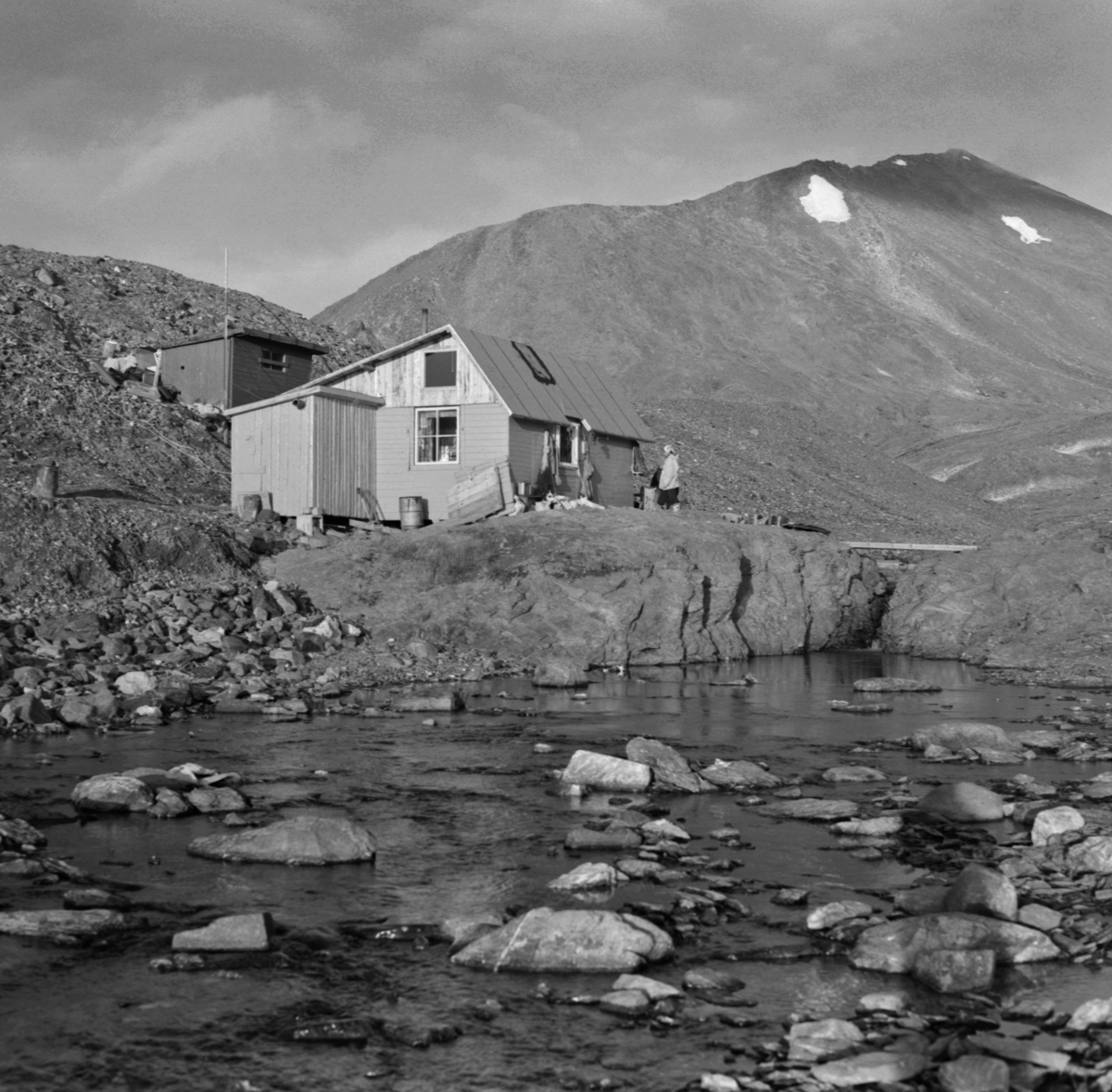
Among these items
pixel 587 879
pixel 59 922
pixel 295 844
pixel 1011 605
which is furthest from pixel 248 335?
pixel 59 922

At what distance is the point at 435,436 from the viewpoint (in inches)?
1318

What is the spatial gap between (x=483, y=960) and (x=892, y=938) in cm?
282

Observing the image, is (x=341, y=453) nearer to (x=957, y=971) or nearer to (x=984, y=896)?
(x=984, y=896)

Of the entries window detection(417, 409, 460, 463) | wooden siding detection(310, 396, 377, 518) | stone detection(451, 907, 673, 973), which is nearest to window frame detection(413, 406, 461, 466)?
window detection(417, 409, 460, 463)

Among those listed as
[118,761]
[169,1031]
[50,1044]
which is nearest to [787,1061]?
[169,1031]

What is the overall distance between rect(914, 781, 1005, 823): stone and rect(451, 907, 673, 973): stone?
523cm

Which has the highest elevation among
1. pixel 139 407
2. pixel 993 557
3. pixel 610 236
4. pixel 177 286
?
pixel 610 236

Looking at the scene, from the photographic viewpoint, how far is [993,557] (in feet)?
112

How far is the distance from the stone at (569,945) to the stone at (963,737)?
30.9 feet

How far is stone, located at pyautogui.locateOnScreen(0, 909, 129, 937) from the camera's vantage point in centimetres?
959

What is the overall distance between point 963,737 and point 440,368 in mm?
18812

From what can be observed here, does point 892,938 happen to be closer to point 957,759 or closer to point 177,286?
point 957,759

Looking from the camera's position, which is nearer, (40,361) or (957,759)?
(957,759)

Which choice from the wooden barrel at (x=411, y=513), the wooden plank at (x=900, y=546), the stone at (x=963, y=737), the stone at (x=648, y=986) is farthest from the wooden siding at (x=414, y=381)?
the stone at (x=648, y=986)
